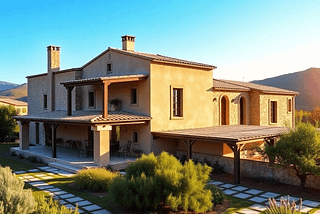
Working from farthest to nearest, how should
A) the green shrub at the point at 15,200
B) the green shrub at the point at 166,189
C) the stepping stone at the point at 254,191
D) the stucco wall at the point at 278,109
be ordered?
the stucco wall at the point at 278,109
the stepping stone at the point at 254,191
the green shrub at the point at 166,189
the green shrub at the point at 15,200

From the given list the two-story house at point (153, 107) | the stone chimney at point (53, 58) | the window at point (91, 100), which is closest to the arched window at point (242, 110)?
the two-story house at point (153, 107)

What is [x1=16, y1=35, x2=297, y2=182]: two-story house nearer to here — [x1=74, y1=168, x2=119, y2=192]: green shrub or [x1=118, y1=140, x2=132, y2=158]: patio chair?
[x1=118, y1=140, x2=132, y2=158]: patio chair

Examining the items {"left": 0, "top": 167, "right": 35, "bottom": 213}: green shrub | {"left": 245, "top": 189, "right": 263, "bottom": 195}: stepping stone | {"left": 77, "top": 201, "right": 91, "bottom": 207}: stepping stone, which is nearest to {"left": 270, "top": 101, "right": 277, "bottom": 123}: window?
{"left": 245, "top": 189, "right": 263, "bottom": 195}: stepping stone

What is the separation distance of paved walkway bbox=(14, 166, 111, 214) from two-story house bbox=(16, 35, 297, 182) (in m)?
2.03

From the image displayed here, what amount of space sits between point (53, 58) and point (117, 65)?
7.86 meters

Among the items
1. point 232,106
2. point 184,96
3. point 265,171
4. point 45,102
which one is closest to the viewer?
point 265,171

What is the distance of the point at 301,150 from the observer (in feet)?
35.6

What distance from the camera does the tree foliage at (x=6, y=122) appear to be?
26.6m

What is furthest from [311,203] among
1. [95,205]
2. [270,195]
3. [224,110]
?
[224,110]

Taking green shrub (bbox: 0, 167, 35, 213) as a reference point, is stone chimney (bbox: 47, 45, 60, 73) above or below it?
above

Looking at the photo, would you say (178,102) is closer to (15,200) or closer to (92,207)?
(92,207)

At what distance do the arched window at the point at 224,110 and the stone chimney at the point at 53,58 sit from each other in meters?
13.3

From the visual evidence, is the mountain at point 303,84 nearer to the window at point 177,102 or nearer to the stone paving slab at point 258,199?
the window at point 177,102

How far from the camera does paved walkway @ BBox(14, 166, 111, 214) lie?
8984mm
